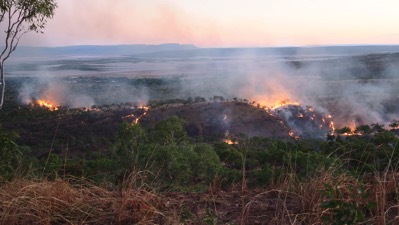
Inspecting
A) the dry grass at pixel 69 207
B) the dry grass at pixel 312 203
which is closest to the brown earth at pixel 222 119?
the dry grass at pixel 312 203

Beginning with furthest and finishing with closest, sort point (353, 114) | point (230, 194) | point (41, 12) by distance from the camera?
1. point (353, 114)
2. point (41, 12)
3. point (230, 194)

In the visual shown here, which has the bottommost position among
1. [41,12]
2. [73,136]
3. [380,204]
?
[73,136]

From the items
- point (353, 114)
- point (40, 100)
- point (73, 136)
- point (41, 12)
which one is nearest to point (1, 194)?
point (41, 12)

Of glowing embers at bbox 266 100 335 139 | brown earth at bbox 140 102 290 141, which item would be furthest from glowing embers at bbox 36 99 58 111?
glowing embers at bbox 266 100 335 139

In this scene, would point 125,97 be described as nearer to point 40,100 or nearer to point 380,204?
point 40,100

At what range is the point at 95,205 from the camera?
425 centimetres

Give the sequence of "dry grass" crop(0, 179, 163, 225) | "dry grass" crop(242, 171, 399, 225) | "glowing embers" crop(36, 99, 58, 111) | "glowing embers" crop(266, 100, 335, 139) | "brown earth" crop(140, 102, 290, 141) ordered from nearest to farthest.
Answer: "dry grass" crop(242, 171, 399, 225) < "dry grass" crop(0, 179, 163, 225) < "brown earth" crop(140, 102, 290, 141) < "glowing embers" crop(266, 100, 335, 139) < "glowing embers" crop(36, 99, 58, 111)

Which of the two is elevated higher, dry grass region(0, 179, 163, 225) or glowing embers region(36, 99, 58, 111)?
dry grass region(0, 179, 163, 225)

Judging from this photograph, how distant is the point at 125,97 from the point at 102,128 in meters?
26.4

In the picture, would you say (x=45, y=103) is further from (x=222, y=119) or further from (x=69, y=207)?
(x=69, y=207)

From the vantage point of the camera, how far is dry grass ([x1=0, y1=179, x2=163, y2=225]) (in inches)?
150

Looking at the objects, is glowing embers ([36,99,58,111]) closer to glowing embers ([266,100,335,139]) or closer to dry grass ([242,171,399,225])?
glowing embers ([266,100,335,139])

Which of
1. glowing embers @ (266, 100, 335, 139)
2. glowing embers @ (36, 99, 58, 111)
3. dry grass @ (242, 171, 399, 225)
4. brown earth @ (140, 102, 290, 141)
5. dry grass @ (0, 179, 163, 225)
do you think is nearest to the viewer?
dry grass @ (242, 171, 399, 225)

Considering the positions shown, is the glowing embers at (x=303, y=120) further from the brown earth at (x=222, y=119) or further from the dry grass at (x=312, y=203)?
the dry grass at (x=312, y=203)
